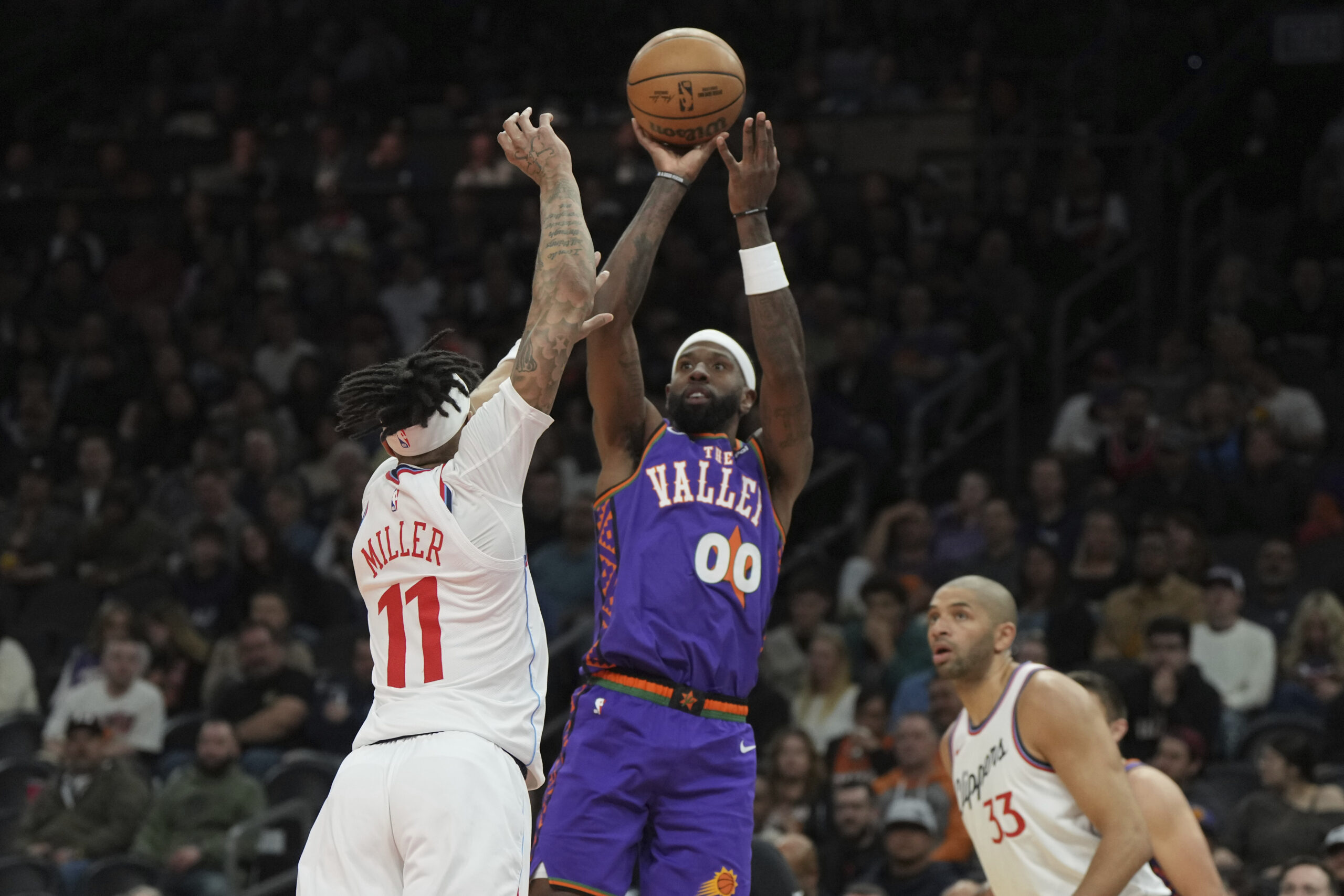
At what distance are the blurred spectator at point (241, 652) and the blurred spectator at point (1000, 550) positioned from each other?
4.17 m

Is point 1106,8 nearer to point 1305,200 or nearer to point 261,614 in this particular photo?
point 1305,200

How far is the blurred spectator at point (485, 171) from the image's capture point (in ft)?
49.1

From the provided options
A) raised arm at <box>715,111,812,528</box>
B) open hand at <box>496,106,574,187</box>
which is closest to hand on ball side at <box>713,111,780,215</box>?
raised arm at <box>715,111,812,528</box>

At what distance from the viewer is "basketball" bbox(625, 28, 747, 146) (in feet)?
18.9

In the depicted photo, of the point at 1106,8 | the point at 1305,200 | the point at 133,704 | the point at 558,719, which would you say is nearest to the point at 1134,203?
the point at 1305,200

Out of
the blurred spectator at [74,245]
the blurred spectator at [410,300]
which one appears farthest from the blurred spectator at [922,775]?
the blurred spectator at [74,245]

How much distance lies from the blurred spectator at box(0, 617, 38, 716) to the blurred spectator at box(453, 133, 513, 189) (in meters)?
5.61

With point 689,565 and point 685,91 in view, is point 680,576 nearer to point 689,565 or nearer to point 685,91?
point 689,565

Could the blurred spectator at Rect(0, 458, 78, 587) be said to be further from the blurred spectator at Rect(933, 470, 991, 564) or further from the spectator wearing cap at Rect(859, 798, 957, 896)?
the spectator wearing cap at Rect(859, 798, 957, 896)

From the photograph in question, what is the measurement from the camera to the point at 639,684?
534 cm

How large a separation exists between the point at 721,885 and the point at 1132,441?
687 centimetres

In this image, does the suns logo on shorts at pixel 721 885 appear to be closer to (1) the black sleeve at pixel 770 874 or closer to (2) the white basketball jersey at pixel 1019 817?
(2) the white basketball jersey at pixel 1019 817

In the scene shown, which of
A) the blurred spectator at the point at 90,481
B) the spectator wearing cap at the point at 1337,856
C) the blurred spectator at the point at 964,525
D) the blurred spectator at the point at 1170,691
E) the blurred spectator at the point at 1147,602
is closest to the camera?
the spectator wearing cap at the point at 1337,856

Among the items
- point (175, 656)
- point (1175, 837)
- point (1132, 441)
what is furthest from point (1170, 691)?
point (175, 656)
